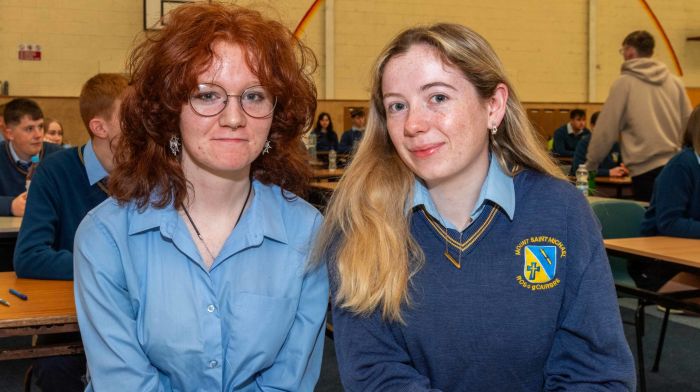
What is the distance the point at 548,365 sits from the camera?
5.29ft

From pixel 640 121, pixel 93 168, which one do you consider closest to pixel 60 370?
pixel 93 168

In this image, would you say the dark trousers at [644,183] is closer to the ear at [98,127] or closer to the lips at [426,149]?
the ear at [98,127]

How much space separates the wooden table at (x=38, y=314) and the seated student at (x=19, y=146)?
222cm

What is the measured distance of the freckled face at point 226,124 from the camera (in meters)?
→ 1.64

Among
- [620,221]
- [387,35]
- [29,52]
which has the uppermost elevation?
[387,35]

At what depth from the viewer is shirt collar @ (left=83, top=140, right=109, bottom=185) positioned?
2.60m

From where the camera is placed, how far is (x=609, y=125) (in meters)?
5.91

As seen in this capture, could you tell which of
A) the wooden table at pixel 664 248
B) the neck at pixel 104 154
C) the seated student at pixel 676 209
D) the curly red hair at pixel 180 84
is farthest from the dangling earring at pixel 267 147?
the seated student at pixel 676 209

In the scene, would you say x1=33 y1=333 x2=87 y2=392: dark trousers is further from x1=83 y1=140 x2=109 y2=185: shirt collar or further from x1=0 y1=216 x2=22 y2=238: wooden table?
x1=0 y1=216 x2=22 y2=238: wooden table

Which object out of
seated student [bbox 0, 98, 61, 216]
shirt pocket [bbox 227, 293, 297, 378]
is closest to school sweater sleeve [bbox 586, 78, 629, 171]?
seated student [bbox 0, 98, 61, 216]

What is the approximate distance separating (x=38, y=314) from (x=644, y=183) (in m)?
4.87

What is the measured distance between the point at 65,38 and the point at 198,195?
29.3 feet

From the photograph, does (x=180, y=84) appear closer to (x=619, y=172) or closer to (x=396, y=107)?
(x=396, y=107)

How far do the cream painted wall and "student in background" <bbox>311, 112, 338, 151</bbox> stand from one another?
60cm
